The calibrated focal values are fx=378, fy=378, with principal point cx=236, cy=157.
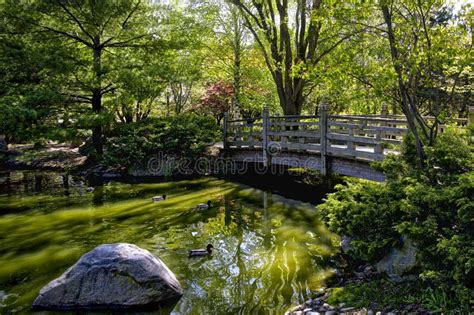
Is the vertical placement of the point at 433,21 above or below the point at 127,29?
below

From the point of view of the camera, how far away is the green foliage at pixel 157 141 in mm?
15758

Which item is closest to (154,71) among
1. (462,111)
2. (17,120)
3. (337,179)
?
(17,120)

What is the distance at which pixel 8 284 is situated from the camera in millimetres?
6098

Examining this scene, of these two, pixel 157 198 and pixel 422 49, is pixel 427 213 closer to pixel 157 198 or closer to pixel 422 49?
pixel 422 49

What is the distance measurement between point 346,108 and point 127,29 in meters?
14.9

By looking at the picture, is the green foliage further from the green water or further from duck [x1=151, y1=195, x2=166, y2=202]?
duck [x1=151, y1=195, x2=166, y2=202]

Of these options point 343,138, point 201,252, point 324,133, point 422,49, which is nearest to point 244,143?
point 324,133

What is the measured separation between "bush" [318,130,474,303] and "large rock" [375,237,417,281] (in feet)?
0.46

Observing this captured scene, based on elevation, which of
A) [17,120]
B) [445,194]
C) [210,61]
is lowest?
[445,194]

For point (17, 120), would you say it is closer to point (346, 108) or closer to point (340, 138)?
point (340, 138)

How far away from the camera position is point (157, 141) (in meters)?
16.3

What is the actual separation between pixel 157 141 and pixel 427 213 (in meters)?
12.9

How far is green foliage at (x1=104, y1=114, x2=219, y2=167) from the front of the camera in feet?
51.7

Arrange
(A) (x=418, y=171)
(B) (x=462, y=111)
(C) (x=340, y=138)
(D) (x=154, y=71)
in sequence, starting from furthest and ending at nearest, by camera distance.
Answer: (B) (x=462, y=111) → (D) (x=154, y=71) → (C) (x=340, y=138) → (A) (x=418, y=171)
